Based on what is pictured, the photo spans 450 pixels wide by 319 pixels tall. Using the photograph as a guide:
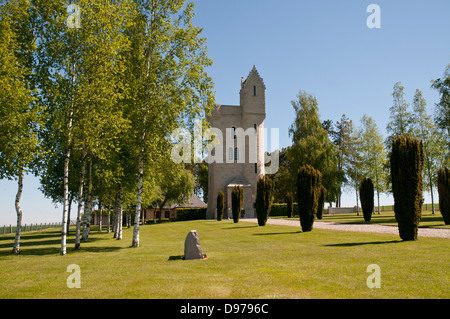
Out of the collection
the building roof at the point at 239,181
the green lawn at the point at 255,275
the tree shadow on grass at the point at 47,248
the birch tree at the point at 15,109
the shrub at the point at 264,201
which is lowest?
the tree shadow on grass at the point at 47,248

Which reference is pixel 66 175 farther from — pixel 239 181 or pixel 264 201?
pixel 239 181

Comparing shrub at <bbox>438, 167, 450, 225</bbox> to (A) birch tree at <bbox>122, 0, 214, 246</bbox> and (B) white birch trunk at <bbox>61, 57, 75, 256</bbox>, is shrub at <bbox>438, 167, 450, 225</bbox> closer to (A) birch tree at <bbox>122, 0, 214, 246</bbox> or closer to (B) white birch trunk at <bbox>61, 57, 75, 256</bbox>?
(A) birch tree at <bbox>122, 0, 214, 246</bbox>

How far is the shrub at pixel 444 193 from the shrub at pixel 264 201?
1299cm

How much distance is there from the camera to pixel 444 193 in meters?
24.7

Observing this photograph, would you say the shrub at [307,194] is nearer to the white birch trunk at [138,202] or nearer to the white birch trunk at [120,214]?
the white birch trunk at [138,202]

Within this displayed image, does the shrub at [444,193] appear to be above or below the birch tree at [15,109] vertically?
below

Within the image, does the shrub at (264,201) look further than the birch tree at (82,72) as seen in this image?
Yes

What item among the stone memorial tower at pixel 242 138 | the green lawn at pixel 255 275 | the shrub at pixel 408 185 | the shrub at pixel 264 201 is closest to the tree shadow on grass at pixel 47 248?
the green lawn at pixel 255 275

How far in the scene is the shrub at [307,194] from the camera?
22906mm

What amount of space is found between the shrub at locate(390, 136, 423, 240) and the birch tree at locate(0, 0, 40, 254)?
1696 cm

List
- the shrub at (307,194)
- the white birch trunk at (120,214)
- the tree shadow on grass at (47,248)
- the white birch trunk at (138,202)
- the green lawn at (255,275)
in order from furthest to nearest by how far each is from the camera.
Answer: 1. the white birch trunk at (120,214)
2. the shrub at (307,194)
3. the white birch trunk at (138,202)
4. the tree shadow on grass at (47,248)
5. the green lawn at (255,275)

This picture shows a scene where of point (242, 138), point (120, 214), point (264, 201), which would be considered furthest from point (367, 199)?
point (242, 138)
